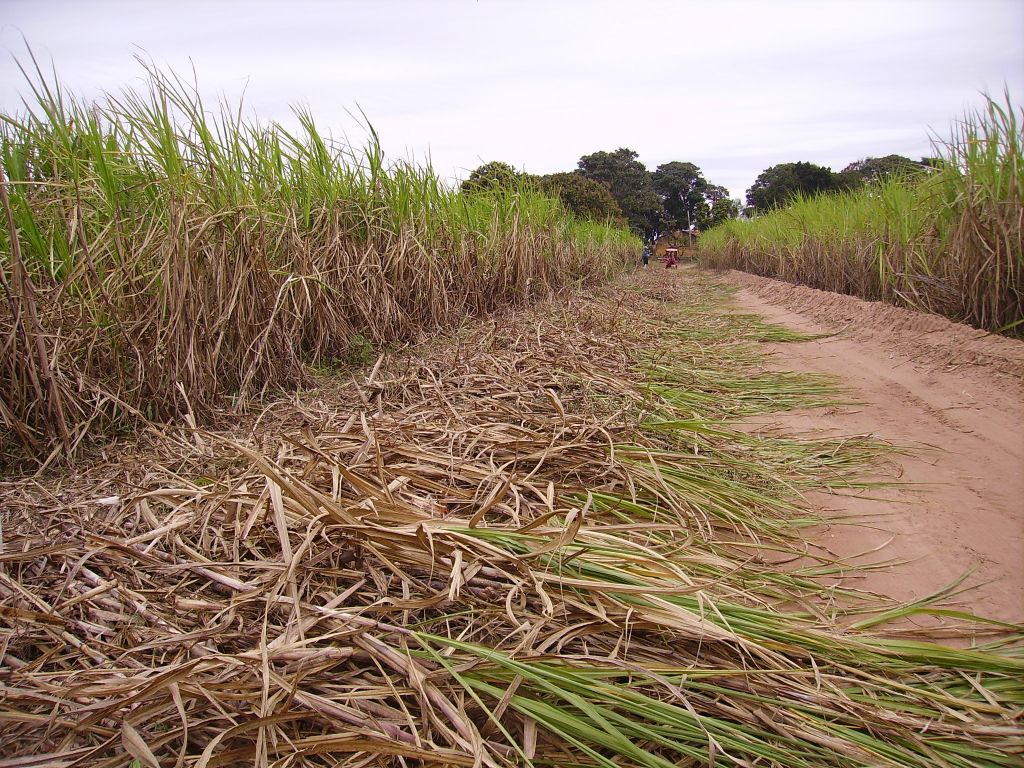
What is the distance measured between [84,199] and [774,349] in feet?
13.5

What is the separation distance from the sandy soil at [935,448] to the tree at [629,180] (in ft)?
84.3

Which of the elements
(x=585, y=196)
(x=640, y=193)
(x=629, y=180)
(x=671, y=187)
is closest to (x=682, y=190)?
(x=671, y=187)

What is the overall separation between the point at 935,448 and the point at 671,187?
40.8m

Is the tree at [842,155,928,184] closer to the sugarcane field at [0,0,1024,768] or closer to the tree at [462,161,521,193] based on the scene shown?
the sugarcane field at [0,0,1024,768]

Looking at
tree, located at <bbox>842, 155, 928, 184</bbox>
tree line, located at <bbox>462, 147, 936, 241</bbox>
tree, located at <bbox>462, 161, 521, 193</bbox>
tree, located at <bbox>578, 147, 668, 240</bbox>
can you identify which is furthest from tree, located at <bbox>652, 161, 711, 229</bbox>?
tree, located at <bbox>462, 161, 521, 193</bbox>

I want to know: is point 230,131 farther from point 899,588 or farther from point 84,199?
point 899,588

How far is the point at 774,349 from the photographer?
12.4 feet

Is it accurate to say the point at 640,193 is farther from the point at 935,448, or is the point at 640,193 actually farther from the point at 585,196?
the point at 935,448

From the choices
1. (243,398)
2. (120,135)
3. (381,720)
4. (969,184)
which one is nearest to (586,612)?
(381,720)

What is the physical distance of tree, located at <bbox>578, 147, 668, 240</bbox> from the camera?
1116 inches

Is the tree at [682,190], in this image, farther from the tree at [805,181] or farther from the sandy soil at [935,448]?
the sandy soil at [935,448]

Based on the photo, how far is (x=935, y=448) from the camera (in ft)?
6.32

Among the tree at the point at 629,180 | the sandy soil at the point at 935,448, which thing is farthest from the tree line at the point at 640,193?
the sandy soil at the point at 935,448

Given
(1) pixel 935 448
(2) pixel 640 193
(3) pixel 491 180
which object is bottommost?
(1) pixel 935 448
